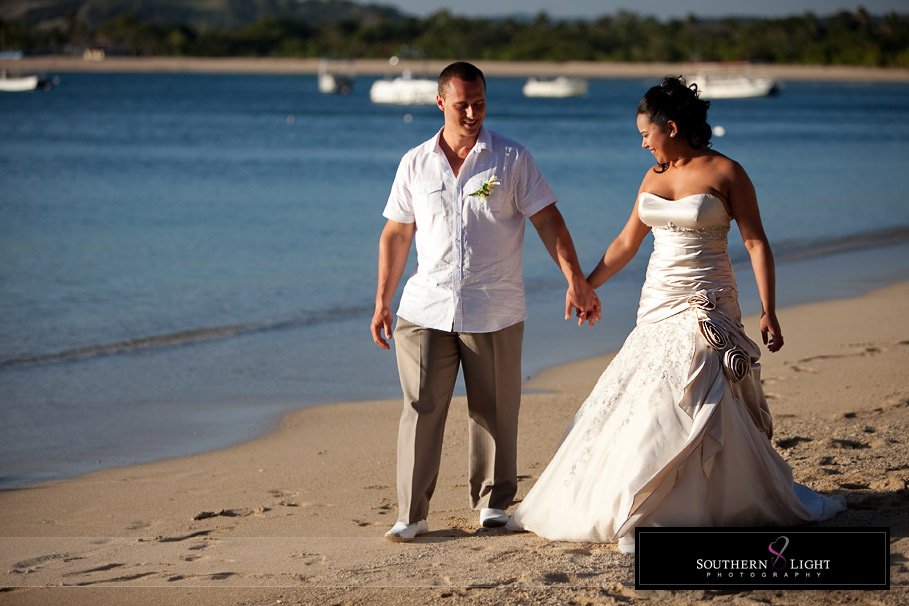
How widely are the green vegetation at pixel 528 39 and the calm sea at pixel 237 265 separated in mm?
99059

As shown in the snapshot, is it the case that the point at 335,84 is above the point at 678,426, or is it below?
above

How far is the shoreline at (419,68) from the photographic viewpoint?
13550 centimetres

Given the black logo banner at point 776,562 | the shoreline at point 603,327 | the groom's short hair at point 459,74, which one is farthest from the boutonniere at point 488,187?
the shoreline at point 603,327

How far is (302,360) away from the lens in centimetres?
1025

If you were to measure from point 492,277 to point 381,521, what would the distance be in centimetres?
130

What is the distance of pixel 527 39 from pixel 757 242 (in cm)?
16055

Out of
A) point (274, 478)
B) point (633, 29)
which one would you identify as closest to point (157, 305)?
point (274, 478)

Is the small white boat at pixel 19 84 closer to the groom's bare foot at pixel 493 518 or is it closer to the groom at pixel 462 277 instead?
the groom at pixel 462 277

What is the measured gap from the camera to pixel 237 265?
654 inches

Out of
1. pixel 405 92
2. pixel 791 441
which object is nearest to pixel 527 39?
pixel 405 92

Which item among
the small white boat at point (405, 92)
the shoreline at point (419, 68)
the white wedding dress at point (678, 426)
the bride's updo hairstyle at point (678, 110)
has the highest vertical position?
the shoreline at point (419, 68)

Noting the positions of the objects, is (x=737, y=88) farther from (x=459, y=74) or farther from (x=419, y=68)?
(x=459, y=74)

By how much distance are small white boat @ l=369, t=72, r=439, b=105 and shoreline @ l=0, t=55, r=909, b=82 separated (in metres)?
37.2

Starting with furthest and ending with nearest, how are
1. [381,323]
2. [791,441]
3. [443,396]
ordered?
[791,441], [381,323], [443,396]
